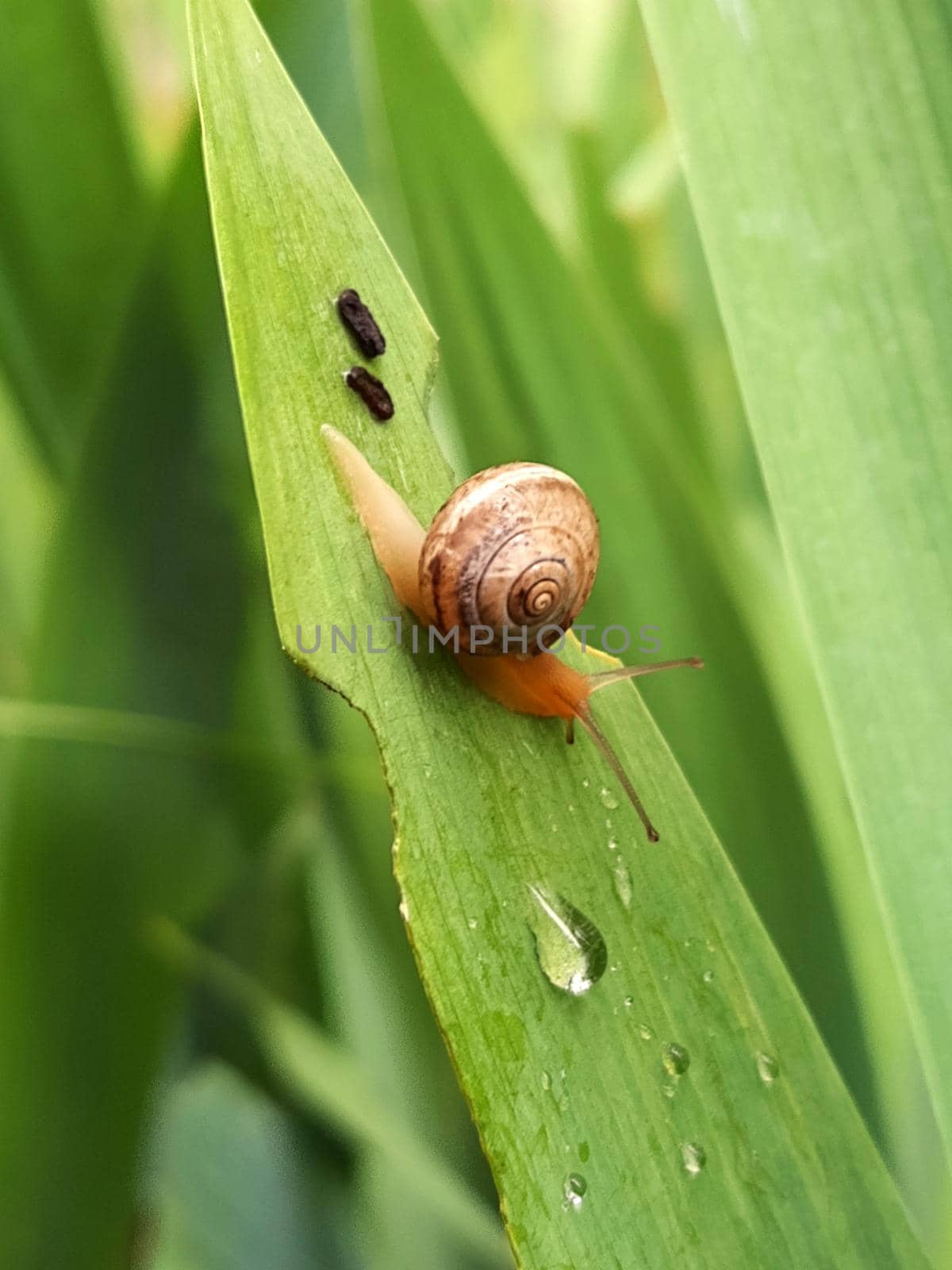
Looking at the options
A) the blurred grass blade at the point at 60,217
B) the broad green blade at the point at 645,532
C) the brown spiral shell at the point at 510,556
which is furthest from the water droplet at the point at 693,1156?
the blurred grass blade at the point at 60,217

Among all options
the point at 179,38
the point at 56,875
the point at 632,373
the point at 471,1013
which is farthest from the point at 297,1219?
the point at 179,38

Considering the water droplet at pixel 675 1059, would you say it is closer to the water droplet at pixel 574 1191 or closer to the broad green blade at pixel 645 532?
the water droplet at pixel 574 1191

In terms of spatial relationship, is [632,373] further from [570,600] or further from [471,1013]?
[471,1013]

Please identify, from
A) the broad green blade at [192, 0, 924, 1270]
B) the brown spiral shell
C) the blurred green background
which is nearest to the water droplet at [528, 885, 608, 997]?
the broad green blade at [192, 0, 924, 1270]

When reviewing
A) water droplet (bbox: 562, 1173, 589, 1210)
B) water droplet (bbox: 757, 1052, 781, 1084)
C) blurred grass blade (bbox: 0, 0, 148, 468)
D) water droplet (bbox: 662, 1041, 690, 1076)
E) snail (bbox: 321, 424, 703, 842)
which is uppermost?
blurred grass blade (bbox: 0, 0, 148, 468)

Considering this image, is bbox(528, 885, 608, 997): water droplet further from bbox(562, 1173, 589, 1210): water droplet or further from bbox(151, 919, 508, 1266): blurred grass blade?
bbox(151, 919, 508, 1266): blurred grass blade
